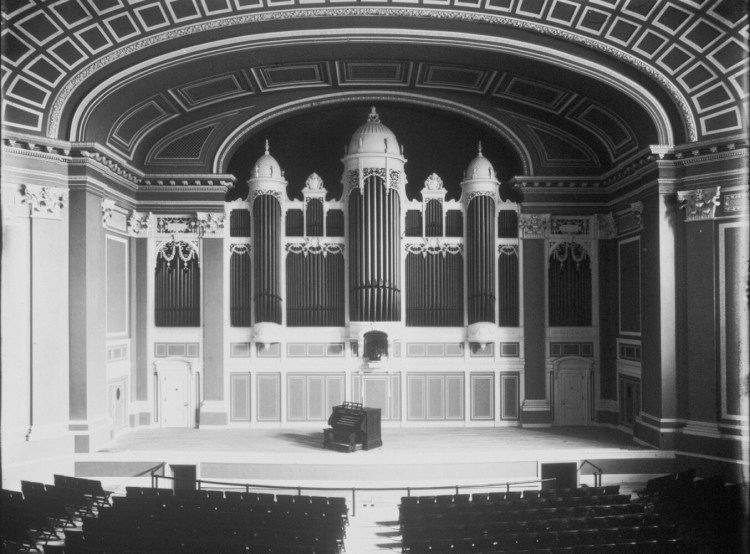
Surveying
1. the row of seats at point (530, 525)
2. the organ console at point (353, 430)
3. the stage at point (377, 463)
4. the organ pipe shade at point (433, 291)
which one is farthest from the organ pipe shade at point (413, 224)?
the row of seats at point (530, 525)

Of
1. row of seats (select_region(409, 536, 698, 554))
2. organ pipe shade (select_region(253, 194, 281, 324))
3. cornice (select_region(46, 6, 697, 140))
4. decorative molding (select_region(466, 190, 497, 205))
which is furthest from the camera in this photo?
decorative molding (select_region(466, 190, 497, 205))

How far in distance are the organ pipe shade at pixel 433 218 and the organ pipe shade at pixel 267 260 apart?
368 centimetres

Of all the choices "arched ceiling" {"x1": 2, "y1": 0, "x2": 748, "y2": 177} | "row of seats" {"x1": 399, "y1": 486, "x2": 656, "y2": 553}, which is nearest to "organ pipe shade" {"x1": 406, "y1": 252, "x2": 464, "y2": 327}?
"arched ceiling" {"x1": 2, "y1": 0, "x2": 748, "y2": 177}

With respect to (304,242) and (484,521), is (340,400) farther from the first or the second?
(484,521)

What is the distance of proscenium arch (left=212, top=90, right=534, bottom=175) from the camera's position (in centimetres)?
1523

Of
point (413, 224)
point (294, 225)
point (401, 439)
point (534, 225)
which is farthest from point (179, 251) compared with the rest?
point (534, 225)

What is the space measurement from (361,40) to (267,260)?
5.57 metres

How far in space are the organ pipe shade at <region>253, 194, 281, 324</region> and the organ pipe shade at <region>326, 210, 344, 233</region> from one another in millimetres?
1235

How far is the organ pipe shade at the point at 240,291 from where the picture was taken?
594 inches

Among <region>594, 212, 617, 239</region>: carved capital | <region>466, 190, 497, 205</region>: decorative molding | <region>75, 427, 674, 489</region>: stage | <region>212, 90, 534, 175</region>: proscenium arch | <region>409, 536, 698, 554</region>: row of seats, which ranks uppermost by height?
<region>212, 90, 534, 175</region>: proscenium arch

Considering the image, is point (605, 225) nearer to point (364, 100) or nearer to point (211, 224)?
point (364, 100)

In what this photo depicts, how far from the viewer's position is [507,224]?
1531cm

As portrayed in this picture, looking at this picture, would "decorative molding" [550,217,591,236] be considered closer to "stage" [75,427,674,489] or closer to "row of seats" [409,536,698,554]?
"stage" [75,427,674,489]

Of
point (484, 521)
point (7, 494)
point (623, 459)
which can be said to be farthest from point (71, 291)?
point (623, 459)
